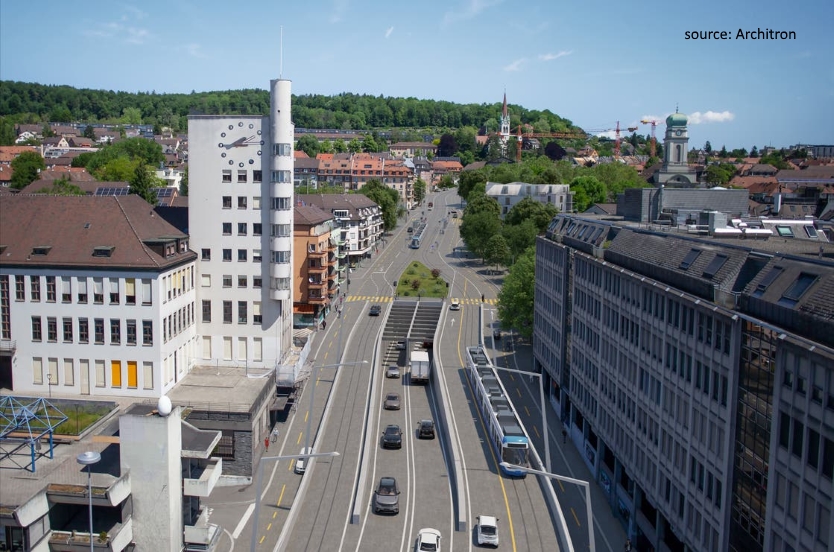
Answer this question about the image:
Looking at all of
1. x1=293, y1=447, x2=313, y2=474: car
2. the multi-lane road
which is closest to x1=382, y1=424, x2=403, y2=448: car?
the multi-lane road

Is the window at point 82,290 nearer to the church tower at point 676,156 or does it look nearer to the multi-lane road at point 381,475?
the multi-lane road at point 381,475

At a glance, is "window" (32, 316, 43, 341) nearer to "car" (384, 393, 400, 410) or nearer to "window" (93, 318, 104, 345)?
"window" (93, 318, 104, 345)

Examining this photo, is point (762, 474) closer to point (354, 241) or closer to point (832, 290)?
point (832, 290)

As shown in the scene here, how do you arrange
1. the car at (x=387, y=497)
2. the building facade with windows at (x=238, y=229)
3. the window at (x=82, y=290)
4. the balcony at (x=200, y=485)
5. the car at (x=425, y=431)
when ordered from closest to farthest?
the balcony at (x=200, y=485) → the car at (x=387, y=497) → the window at (x=82, y=290) → the car at (x=425, y=431) → the building facade with windows at (x=238, y=229)

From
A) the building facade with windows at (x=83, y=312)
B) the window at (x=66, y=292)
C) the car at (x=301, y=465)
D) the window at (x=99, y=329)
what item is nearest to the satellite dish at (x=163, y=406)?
the building facade with windows at (x=83, y=312)

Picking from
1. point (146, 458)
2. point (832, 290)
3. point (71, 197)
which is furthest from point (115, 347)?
point (832, 290)
